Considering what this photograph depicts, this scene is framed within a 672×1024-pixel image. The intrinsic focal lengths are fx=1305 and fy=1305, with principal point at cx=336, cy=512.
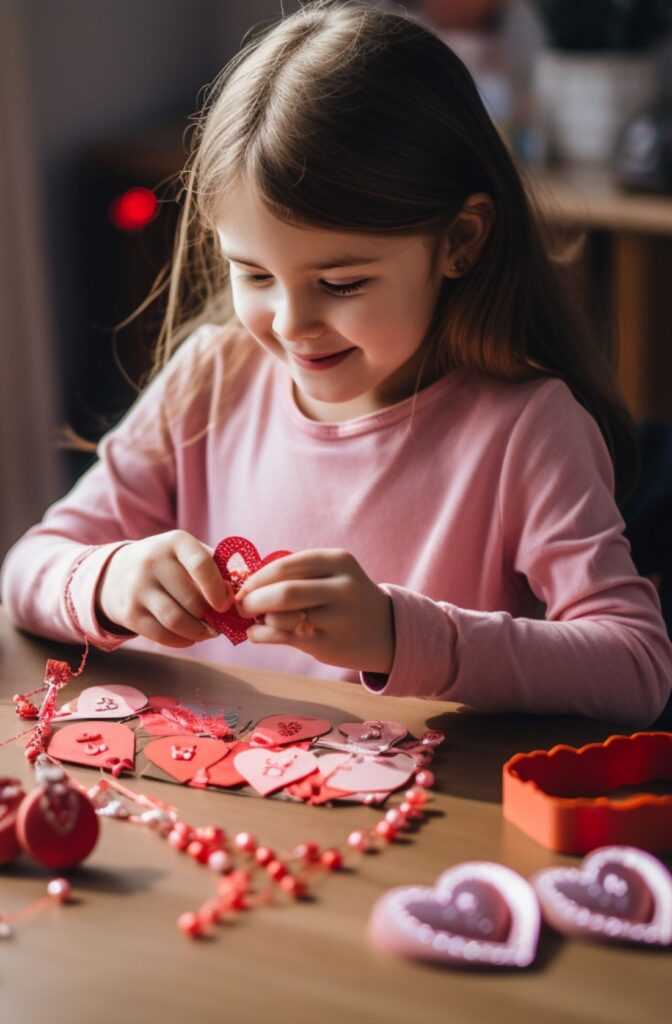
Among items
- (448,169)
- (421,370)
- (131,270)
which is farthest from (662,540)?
(131,270)

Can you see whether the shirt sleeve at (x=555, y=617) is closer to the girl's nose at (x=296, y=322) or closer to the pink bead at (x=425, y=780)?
the pink bead at (x=425, y=780)

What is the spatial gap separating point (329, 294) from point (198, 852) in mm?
491

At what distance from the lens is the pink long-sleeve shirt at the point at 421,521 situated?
1.04 metres

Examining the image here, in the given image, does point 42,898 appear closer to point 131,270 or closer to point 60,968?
point 60,968

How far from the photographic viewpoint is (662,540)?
1313 millimetres

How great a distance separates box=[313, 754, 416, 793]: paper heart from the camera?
2.98 ft

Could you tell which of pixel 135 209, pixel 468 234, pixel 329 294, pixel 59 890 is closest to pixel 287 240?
pixel 329 294

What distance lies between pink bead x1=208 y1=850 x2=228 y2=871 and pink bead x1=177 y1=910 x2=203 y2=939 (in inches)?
2.2

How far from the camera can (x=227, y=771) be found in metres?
0.93

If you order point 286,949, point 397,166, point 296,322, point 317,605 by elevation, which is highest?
point 397,166

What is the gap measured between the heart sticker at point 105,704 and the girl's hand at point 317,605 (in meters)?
0.11

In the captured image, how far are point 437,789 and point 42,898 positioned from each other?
278 millimetres

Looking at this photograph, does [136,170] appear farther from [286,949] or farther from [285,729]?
[286,949]

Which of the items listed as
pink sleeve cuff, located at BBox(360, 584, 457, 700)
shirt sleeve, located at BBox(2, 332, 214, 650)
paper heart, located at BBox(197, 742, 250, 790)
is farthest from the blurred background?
paper heart, located at BBox(197, 742, 250, 790)
